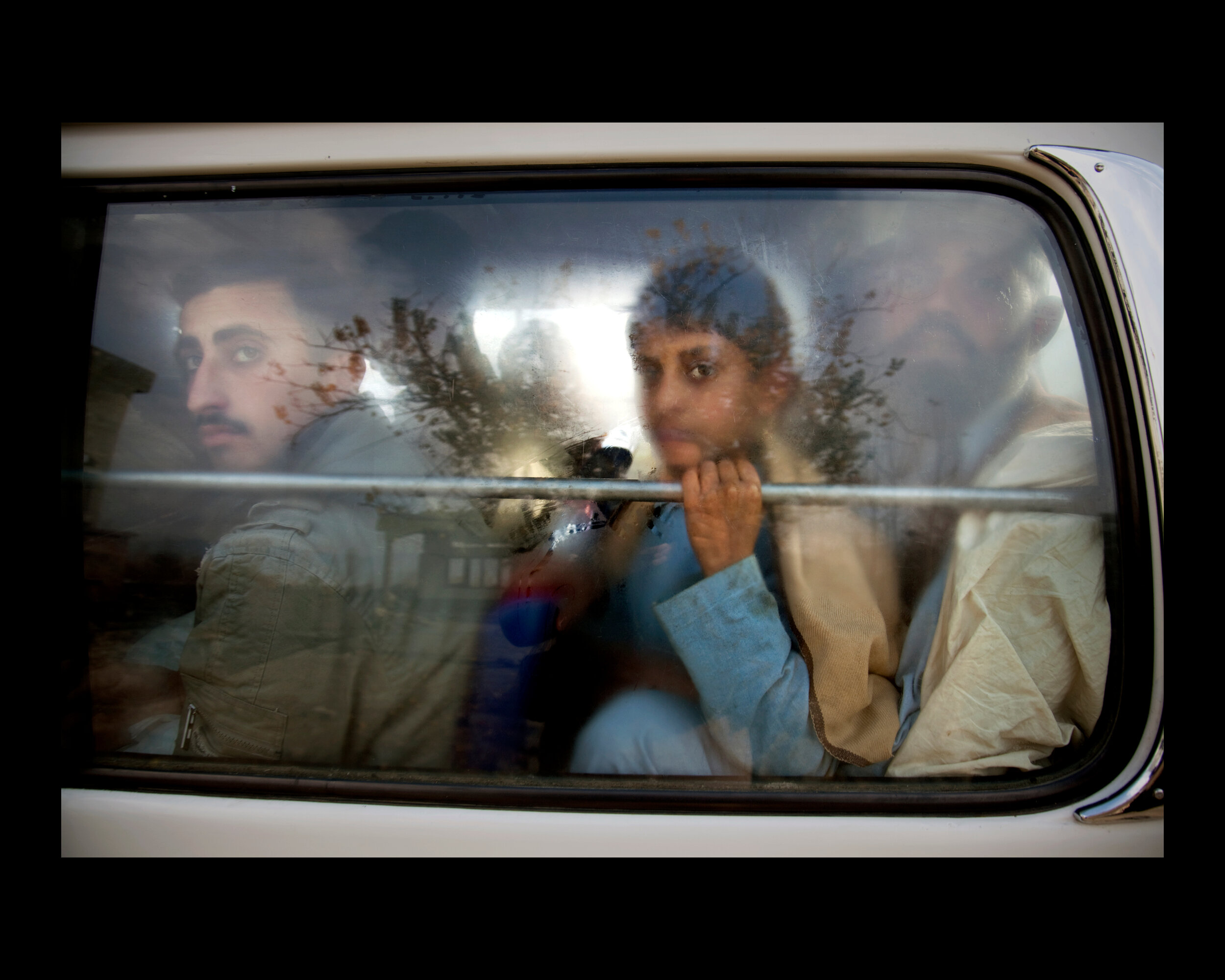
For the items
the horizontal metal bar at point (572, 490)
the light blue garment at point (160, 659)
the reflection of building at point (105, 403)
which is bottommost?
the light blue garment at point (160, 659)

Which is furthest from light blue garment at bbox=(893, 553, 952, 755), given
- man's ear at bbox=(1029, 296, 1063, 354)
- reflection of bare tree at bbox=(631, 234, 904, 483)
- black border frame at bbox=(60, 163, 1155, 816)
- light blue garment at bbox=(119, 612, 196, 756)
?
light blue garment at bbox=(119, 612, 196, 756)

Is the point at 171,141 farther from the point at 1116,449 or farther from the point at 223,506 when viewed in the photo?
the point at 1116,449

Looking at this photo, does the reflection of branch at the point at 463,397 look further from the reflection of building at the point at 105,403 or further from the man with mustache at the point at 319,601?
the reflection of building at the point at 105,403

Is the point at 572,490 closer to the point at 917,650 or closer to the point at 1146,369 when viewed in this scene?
the point at 917,650

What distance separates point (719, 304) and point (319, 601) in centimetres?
90

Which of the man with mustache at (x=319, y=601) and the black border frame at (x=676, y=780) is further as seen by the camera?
the man with mustache at (x=319, y=601)

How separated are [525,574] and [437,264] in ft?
1.95

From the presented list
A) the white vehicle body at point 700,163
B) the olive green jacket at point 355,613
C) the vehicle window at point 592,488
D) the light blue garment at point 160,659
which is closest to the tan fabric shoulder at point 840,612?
the vehicle window at point 592,488

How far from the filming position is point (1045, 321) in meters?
0.93

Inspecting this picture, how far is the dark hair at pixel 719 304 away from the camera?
96 cm

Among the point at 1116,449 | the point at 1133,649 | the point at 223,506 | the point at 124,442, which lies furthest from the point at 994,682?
the point at 124,442

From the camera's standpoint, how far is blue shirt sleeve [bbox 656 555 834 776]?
967 millimetres

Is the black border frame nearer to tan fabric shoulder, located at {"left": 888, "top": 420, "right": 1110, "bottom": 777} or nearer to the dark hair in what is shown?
tan fabric shoulder, located at {"left": 888, "top": 420, "right": 1110, "bottom": 777}

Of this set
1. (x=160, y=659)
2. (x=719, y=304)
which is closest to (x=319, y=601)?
(x=160, y=659)
